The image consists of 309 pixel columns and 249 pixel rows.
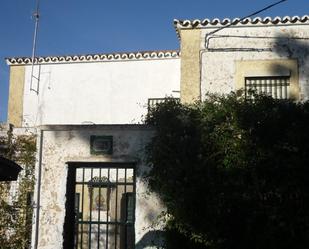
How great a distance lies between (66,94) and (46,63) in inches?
57.7

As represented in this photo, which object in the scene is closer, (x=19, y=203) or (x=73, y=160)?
(x=73, y=160)

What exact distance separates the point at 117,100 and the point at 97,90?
872mm

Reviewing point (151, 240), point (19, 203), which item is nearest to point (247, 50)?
point (151, 240)

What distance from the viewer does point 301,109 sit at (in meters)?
9.66

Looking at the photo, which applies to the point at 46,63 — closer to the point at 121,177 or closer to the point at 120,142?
the point at 121,177

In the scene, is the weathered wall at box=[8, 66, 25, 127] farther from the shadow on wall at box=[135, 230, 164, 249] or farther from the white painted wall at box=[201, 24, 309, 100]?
the shadow on wall at box=[135, 230, 164, 249]

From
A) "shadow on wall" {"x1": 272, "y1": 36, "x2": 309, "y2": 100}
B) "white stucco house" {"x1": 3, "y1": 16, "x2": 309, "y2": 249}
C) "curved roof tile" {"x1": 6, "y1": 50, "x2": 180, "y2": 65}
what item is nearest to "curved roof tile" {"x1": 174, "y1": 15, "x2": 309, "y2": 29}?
"white stucco house" {"x1": 3, "y1": 16, "x2": 309, "y2": 249}

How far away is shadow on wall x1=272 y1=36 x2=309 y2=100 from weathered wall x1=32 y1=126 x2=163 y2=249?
19.7 feet

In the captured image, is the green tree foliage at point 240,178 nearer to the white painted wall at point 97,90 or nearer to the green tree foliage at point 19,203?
the green tree foliage at point 19,203

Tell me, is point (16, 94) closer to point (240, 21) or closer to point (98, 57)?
point (98, 57)

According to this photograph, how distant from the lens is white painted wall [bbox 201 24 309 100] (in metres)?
14.5

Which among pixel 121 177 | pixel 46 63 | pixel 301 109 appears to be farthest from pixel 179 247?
pixel 46 63

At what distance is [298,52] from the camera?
14.5 m

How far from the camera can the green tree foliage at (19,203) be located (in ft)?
39.1
